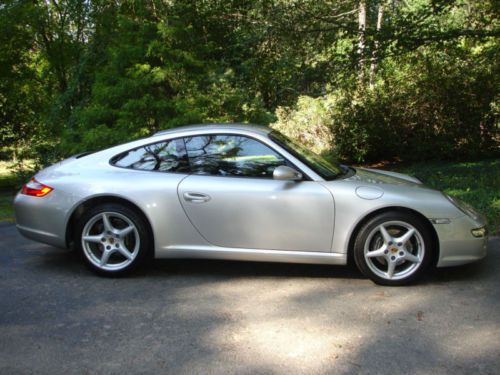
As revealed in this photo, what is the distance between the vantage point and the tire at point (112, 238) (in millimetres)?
4730

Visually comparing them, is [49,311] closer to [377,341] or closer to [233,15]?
[377,341]

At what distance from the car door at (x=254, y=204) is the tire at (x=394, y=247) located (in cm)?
31

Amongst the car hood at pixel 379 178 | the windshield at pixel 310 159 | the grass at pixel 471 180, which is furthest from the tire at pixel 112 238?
the grass at pixel 471 180

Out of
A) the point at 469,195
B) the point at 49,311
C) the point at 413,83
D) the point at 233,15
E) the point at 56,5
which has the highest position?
the point at 56,5

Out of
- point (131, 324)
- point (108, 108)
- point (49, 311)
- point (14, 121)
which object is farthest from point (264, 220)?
point (14, 121)

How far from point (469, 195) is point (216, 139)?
4959 millimetres

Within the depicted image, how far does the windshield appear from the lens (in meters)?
4.72

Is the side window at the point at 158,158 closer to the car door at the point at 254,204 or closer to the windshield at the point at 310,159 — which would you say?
the car door at the point at 254,204

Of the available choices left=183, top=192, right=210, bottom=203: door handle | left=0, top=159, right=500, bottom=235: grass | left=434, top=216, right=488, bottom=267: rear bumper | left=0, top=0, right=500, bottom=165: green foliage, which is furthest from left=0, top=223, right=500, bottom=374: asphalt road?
left=0, top=0, right=500, bottom=165: green foliage

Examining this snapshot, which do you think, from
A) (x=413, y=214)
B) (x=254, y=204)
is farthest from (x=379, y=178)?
(x=254, y=204)

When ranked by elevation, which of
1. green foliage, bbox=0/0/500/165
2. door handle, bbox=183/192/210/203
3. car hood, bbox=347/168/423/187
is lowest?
door handle, bbox=183/192/210/203

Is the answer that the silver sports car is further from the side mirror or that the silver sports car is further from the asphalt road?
the asphalt road

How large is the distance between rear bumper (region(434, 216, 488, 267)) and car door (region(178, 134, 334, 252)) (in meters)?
0.92

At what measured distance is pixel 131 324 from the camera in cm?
377
